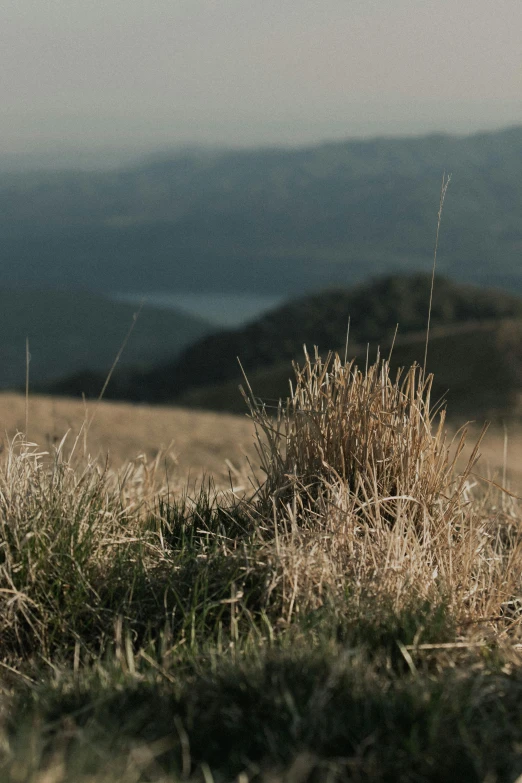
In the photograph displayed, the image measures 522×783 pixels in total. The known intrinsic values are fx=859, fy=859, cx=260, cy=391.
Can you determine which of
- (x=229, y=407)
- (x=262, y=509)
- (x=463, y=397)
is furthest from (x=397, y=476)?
(x=229, y=407)

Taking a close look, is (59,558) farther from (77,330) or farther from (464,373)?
(77,330)

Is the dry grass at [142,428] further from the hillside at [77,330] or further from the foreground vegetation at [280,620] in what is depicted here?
the hillside at [77,330]

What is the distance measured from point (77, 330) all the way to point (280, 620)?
146m

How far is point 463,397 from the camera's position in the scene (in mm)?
24797

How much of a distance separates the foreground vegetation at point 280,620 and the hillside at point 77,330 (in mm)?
108384

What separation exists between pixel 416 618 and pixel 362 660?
293 mm

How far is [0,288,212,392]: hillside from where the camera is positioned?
122 meters

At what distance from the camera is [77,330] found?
144750 mm

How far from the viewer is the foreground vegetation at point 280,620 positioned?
1.76 m

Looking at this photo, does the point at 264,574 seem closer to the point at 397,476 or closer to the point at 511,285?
the point at 397,476

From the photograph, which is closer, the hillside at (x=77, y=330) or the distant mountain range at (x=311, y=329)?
the distant mountain range at (x=311, y=329)

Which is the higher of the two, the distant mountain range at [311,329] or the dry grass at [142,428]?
the dry grass at [142,428]

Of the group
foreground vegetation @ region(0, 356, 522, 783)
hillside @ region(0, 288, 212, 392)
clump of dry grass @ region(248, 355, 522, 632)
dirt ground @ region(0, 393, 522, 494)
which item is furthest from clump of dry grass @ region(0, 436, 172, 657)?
hillside @ region(0, 288, 212, 392)

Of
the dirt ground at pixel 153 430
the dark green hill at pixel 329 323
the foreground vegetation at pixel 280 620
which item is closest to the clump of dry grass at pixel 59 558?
the foreground vegetation at pixel 280 620
